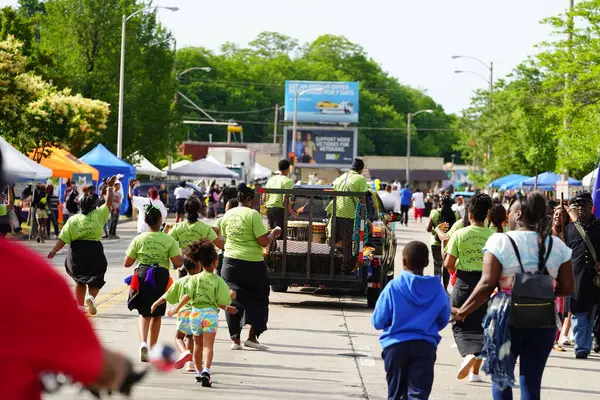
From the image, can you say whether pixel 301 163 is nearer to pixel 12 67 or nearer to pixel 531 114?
pixel 531 114

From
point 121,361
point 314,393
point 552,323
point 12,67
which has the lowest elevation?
point 314,393

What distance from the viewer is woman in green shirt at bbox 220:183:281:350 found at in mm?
11648

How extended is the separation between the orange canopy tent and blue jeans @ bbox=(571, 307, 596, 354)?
25.1 meters

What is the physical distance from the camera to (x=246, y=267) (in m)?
11.8

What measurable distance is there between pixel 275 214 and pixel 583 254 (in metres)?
5.64

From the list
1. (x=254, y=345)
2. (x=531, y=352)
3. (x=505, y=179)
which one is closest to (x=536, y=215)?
(x=531, y=352)

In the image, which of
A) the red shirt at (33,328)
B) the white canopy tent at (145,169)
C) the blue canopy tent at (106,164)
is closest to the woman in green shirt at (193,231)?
the red shirt at (33,328)

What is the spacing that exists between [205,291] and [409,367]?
2.78 meters

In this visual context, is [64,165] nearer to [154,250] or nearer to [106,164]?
[106,164]

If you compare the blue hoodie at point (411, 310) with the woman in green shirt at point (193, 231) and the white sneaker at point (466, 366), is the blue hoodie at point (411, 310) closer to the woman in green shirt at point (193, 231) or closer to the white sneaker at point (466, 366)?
the white sneaker at point (466, 366)

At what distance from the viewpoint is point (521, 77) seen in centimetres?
5309

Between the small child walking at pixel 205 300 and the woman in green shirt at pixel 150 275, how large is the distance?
0.95 meters

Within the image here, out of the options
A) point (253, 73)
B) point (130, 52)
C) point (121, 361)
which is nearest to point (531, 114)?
point (130, 52)

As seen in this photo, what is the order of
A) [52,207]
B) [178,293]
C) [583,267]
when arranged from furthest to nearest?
[52,207] < [583,267] < [178,293]
